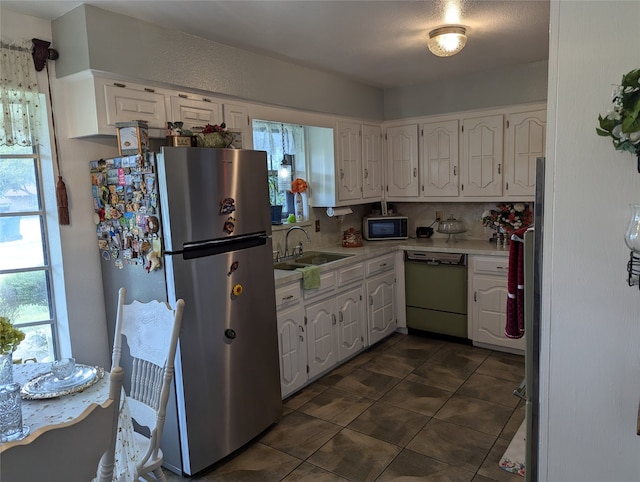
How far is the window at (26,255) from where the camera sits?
234 cm

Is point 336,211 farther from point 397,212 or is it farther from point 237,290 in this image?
point 237,290

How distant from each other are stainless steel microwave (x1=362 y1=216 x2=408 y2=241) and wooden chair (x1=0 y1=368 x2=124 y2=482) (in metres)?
3.56

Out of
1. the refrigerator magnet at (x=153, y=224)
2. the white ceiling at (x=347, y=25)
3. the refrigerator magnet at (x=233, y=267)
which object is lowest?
the refrigerator magnet at (x=233, y=267)

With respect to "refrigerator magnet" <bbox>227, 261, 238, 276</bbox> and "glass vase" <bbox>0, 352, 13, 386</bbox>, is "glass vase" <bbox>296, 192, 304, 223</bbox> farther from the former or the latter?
"glass vase" <bbox>0, 352, 13, 386</bbox>

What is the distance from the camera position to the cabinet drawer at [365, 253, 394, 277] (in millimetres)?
3887

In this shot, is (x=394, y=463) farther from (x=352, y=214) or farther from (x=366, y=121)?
(x=366, y=121)

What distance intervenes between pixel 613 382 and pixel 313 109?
2.84 metres

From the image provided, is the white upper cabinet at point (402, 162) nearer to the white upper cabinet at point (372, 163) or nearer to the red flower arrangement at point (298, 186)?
the white upper cabinet at point (372, 163)

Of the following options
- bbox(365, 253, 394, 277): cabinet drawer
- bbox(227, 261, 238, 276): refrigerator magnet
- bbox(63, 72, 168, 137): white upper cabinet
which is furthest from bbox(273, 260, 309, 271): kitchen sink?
bbox(63, 72, 168, 137): white upper cabinet

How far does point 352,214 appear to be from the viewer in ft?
15.1

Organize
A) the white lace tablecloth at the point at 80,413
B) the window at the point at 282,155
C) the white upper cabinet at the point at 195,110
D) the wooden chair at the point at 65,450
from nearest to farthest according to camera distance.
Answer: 1. the wooden chair at the point at 65,450
2. the white lace tablecloth at the point at 80,413
3. the white upper cabinet at the point at 195,110
4. the window at the point at 282,155

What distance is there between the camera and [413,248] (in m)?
4.15

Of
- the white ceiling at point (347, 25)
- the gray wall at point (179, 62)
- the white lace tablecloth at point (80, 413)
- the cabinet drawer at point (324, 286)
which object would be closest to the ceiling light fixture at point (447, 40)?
the white ceiling at point (347, 25)

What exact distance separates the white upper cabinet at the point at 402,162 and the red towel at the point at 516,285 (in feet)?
8.20
